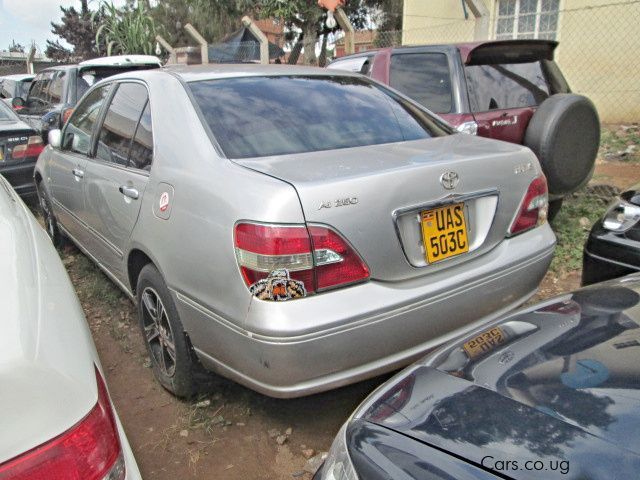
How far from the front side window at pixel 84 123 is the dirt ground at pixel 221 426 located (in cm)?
147

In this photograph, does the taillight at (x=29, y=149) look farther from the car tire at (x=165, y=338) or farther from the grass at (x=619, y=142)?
the grass at (x=619, y=142)

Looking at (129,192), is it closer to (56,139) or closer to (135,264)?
(135,264)

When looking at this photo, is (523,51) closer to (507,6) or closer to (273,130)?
(273,130)

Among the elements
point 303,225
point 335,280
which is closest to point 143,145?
point 303,225

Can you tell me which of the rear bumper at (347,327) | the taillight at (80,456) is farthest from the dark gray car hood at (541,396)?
the taillight at (80,456)

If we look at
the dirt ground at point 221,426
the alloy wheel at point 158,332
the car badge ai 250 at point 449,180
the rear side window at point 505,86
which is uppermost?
the rear side window at point 505,86

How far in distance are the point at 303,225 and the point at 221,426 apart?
Result: 119 cm

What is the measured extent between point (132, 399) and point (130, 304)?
4.03 feet

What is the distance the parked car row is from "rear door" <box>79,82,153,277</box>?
0.7 inches

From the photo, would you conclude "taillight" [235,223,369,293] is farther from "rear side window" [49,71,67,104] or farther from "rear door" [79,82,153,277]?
"rear side window" [49,71,67,104]

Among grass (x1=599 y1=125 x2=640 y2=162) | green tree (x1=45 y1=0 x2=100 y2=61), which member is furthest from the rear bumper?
green tree (x1=45 y1=0 x2=100 y2=61)

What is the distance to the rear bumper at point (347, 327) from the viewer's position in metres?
1.96

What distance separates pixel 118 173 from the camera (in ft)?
9.83

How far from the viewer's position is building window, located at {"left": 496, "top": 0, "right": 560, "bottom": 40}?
9.89m
